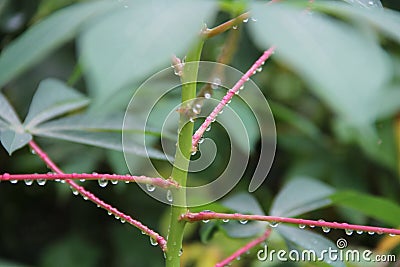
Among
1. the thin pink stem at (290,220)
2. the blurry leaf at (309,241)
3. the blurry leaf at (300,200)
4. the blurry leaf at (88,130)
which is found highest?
the blurry leaf at (88,130)

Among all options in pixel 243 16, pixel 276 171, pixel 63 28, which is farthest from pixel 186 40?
pixel 276 171

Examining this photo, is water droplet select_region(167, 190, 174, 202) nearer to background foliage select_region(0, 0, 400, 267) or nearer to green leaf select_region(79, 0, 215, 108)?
background foliage select_region(0, 0, 400, 267)

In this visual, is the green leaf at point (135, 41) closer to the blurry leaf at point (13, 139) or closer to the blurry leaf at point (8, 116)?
the blurry leaf at point (13, 139)

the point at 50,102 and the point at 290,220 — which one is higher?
the point at 50,102

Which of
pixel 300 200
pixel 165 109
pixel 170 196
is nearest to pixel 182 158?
pixel 170 196

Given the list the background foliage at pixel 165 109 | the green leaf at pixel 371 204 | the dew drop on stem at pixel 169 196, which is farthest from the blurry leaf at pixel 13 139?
the green leaf at pixel 371 204

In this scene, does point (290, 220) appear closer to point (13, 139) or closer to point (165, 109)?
point (13, 139)

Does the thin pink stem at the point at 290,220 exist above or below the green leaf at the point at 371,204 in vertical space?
above

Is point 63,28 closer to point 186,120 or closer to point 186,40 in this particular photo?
point 186,40
